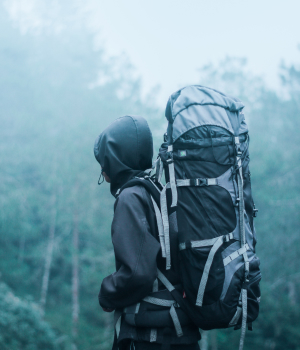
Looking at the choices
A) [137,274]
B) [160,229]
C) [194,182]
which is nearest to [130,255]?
[137,274]

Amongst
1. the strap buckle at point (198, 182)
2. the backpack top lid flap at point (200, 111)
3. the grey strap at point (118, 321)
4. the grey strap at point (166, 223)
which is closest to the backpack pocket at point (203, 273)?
the grey strap at point (166, 223)

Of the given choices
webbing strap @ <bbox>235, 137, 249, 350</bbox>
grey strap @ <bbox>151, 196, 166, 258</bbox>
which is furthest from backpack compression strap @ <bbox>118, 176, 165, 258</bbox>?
webbing strap @ <bbox>235, 137, 249, 350</bbox>

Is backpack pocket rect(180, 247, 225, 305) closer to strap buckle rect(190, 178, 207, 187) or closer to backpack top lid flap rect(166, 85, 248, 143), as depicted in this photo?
strap buckle rect(190, 178, 207, 187)

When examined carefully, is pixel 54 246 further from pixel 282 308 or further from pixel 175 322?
pixel 175 322

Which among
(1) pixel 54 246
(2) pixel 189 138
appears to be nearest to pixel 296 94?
(1) pixel 54 246

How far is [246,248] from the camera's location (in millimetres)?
1858

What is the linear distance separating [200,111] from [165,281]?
969mm

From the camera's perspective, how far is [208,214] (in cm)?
178

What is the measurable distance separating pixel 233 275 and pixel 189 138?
757mm

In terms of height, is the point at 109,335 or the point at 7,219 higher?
the point at 7,219

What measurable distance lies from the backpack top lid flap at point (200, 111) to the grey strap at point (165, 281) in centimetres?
75

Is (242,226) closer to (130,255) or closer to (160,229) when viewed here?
(160,229)

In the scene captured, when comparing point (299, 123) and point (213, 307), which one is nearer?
point (213, 307)

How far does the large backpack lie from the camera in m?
1.76
